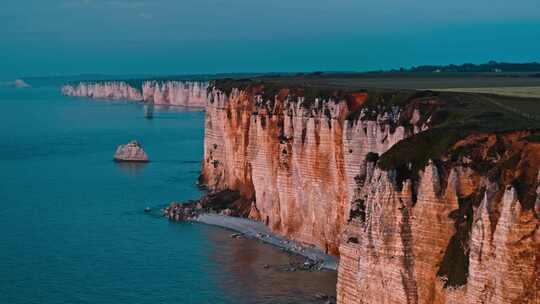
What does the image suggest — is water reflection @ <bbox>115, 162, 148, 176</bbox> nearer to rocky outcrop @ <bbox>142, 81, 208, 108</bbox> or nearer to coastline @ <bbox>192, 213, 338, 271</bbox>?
coastline @ <bbox>192, 213, 338, 271</bbox>

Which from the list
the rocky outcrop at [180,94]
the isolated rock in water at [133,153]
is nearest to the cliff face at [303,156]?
the isolated rock in water at [133,153]

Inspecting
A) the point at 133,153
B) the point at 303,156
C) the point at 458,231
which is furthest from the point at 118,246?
the point at 133,153

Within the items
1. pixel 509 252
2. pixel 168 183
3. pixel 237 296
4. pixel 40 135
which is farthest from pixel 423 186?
pixel 40 135

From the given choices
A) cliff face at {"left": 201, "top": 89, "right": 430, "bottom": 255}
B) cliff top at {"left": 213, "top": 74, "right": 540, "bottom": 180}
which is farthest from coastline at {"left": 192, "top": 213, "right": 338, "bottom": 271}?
cliff top at {"left": 213, "top": 74, "right": 540, "bottom": 180}

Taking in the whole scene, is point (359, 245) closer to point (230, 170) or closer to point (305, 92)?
point (305, 92)

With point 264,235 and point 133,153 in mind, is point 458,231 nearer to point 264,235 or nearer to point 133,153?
point 264,235

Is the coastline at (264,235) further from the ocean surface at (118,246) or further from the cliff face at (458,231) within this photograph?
the cliff face at (458,231)
